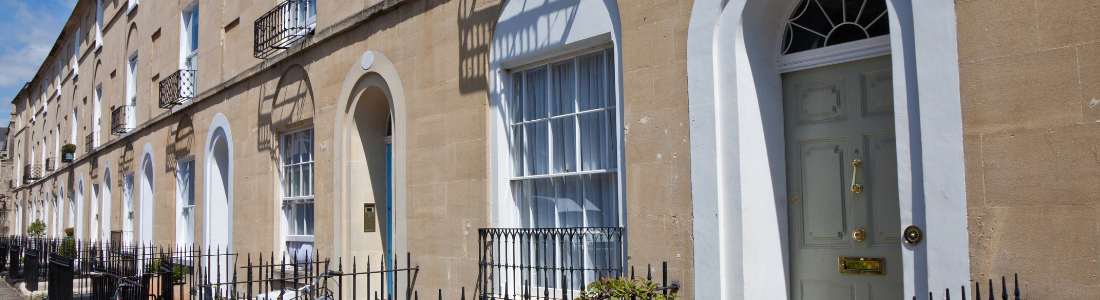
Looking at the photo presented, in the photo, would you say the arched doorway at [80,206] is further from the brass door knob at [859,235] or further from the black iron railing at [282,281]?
the brass door knob at [859,235]

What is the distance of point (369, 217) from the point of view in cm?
→ 1039

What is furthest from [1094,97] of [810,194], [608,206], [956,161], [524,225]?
[524,225]

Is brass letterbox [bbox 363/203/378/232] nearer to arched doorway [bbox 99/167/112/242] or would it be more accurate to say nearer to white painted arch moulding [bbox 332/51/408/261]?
white painted arch moulding [bbox 332/51/408/261]

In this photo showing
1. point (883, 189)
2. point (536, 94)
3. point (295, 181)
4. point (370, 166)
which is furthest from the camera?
point (295, 181)

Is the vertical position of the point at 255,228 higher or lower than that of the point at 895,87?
lower

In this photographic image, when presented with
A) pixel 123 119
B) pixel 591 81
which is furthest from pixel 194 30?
pixel 591 81

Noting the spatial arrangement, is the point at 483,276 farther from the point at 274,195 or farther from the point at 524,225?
the point at 274,195

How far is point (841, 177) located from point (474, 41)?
3885 millimetres

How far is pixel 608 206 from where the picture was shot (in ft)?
22.6

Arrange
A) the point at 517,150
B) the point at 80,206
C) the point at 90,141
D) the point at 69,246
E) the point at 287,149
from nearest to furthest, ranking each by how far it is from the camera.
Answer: the point at 517,150 < the point at 287,149 < the point at 69,246 < the point at 90,141 < the point at 80,206

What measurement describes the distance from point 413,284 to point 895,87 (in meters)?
5.76

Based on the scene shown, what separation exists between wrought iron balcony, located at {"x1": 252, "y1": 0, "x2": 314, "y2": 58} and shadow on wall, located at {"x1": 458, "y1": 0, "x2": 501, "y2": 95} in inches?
158

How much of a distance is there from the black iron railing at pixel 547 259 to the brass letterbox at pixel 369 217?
2.96 meters

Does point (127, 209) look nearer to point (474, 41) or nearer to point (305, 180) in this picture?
point (305, 180)
